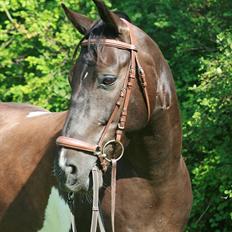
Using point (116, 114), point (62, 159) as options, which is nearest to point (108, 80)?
point (116, 114)

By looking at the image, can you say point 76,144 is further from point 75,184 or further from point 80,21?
point 80,21

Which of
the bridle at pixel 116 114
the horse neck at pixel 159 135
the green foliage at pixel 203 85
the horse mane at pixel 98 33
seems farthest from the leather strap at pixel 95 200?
the green foliage at pixel 203 85

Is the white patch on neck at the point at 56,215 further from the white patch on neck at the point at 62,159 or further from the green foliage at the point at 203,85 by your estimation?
the green foliage at the point at 203,85

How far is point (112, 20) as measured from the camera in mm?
3221

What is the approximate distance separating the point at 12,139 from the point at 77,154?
1.55m

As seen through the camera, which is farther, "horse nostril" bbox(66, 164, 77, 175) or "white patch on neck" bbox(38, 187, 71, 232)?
"white patch on neck" bbox(38, 187, 71, 232)

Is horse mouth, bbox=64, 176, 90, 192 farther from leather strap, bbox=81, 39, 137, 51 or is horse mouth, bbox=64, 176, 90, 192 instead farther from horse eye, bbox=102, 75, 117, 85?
leather strap, bbox=81, 39, 137, 51

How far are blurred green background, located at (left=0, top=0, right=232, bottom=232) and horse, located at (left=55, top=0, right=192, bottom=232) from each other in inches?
61.9

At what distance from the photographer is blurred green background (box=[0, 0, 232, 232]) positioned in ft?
17.7

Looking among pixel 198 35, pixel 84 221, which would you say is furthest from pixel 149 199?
pixel 198 35

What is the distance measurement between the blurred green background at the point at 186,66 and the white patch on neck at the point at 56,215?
1.67 meters

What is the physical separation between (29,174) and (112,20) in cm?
141

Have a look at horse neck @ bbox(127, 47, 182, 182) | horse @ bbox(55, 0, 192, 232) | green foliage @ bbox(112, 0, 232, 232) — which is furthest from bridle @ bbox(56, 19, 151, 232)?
green foliage @ bbox(112, 0, 232, 232)

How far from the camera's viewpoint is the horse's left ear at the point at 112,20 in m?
3.14
